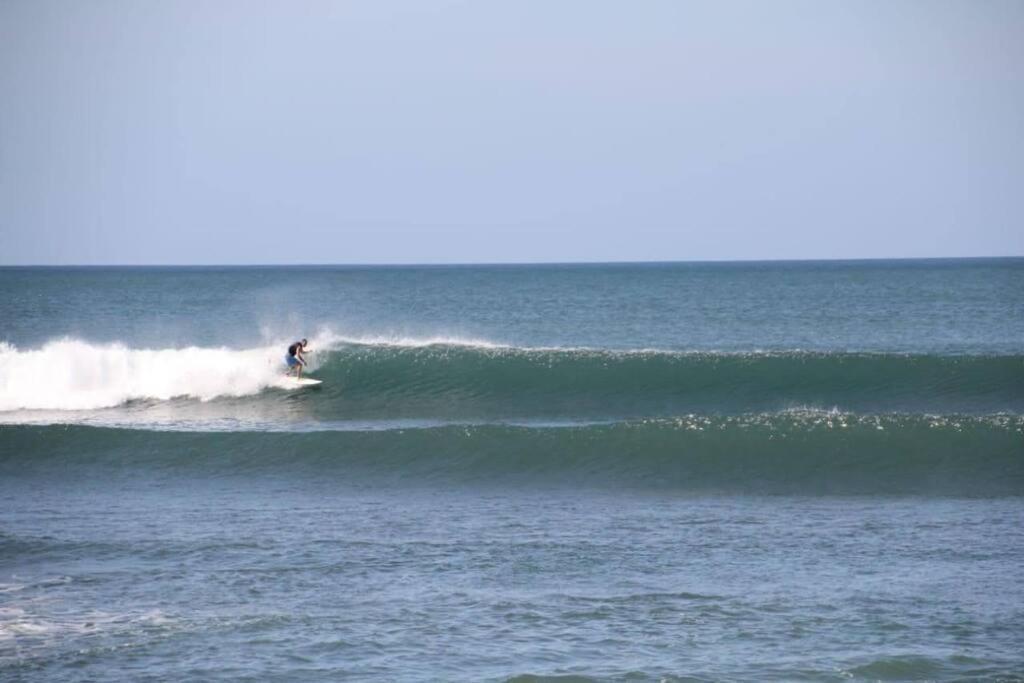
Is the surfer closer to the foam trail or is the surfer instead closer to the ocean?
the foam trail

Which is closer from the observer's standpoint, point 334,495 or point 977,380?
point 334,495

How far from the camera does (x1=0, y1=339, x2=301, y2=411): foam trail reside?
2606 cm

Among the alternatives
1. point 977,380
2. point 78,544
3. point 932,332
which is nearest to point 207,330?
point 932,332

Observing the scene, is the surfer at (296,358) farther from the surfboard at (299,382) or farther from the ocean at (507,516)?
the ocean at (507,516)

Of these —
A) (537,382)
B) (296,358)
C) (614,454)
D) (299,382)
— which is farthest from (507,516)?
(299,382)

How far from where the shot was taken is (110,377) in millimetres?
27109

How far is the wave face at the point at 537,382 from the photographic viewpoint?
25.0 metres

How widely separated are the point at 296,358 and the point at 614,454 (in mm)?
11442

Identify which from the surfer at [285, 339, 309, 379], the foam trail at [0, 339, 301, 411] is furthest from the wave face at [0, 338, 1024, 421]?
the surfer at [285, 339, 309, 379]

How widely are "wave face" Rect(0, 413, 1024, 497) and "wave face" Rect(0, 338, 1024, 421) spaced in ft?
15.2

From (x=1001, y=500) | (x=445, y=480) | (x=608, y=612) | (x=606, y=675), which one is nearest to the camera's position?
(x=606, y=675)

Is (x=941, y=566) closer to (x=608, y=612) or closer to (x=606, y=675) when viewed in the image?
(x=608, y=612)

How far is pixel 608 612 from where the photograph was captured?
10.5m

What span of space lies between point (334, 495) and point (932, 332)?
1245 inches
